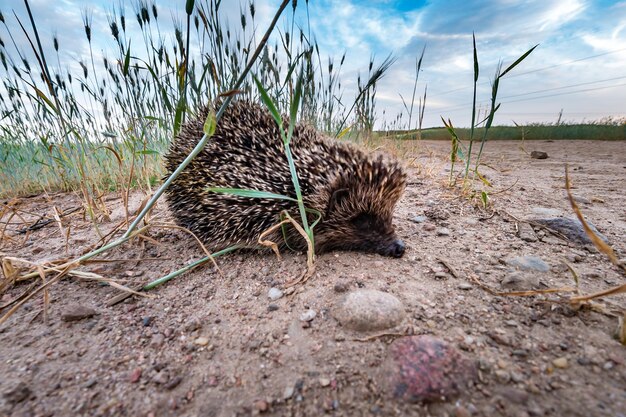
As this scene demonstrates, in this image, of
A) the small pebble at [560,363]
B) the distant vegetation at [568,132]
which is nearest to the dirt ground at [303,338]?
the small pebble at [560,363]

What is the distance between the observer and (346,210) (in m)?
2.71

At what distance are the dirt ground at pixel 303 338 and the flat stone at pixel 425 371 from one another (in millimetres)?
36

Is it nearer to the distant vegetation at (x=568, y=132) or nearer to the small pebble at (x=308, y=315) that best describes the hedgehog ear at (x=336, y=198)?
the small pebble at (x=308, y=315)

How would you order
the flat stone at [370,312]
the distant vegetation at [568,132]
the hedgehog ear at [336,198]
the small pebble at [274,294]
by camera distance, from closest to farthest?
the flat stone at [370,312]
the small pebble at [274,294]
the hedgehog ear at [336,198]
the distant vegetation at [568,132]

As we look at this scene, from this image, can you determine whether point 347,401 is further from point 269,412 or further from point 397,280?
point 397,280

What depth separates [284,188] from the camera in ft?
8.29

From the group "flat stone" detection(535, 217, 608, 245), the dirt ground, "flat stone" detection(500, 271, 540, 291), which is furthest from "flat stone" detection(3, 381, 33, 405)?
"flat stone" detection(535, 217, 608, 245)

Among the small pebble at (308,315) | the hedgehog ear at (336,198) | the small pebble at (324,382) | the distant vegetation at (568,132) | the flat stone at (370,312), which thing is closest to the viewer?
the small pebble at (324,382)

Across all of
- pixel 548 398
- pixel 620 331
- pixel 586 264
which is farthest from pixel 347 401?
pixel 586 264

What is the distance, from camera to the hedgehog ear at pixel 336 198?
8.57 feet

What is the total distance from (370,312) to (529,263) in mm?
1327

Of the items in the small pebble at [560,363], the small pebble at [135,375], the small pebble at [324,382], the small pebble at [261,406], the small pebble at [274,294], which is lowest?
the small pebble at [261,406]

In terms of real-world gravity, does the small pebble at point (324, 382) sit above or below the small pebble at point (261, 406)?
above

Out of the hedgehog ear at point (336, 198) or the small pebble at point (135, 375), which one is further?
the hedgehog ear at point (336, 198)
